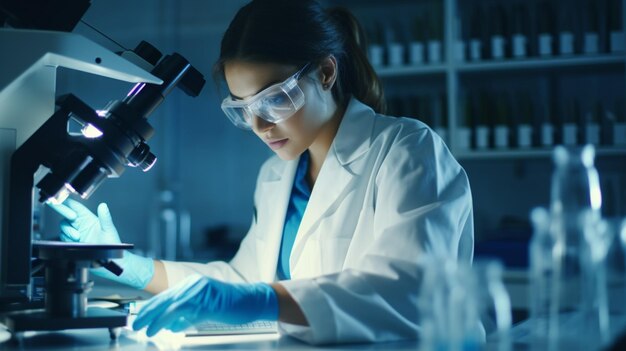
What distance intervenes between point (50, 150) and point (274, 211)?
72 centimetres

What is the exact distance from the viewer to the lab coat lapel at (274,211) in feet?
5.67

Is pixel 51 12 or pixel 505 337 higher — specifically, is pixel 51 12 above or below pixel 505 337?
above

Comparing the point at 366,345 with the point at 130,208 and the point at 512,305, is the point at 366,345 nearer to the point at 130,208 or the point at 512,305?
the point at 512,305

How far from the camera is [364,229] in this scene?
Result: 1.50 m

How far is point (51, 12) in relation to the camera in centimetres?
125

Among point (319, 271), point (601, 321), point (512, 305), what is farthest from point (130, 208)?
point (601, 321)

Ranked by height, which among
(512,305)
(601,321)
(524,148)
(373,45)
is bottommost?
(512,305)

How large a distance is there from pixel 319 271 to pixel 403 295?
42cm

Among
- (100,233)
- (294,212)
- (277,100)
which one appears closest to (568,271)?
(277,100)

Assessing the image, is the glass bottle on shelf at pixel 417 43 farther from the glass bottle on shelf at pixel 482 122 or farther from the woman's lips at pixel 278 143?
the woman's lips at pixel 278 143

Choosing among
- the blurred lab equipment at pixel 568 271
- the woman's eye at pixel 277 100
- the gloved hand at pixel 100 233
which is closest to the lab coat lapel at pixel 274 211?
the gloved hand at pixel 100 233

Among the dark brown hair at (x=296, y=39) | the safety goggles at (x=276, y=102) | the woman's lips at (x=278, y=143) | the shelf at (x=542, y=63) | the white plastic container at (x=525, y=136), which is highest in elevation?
the dark brown hair at (x=296, y=39)

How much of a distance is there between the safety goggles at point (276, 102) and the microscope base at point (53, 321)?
528mm

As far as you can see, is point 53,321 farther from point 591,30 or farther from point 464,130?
point 591,30
